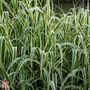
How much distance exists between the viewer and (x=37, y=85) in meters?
1.34

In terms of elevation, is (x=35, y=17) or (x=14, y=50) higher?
(x=35, y=17)

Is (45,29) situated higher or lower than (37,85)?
higher

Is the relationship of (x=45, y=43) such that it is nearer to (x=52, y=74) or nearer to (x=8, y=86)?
(x=52, y=74)

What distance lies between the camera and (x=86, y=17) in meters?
1.52

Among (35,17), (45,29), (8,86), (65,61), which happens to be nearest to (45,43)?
(45,29)

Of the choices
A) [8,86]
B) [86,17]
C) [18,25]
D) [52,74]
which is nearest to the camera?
[8,86]

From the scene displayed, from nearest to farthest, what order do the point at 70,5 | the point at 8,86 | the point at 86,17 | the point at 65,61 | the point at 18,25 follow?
1. the point at 8,86
2. the point at 65,61
3. the point at 86,17
4. the point at 18,25
5. the point at 70,5

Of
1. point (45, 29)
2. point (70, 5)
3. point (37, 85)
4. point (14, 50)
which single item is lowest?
point (37, 85)

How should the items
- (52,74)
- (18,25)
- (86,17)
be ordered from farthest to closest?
(18,25)
(86,17)
(52,74)

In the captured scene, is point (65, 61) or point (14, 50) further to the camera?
point (65, 61)

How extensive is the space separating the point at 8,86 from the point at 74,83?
0.53 meters

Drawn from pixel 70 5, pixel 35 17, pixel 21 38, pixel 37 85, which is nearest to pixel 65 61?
pixel 37 85

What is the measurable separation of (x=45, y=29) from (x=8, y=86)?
573 millimetres

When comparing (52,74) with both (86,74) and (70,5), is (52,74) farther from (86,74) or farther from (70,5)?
(70,5)
